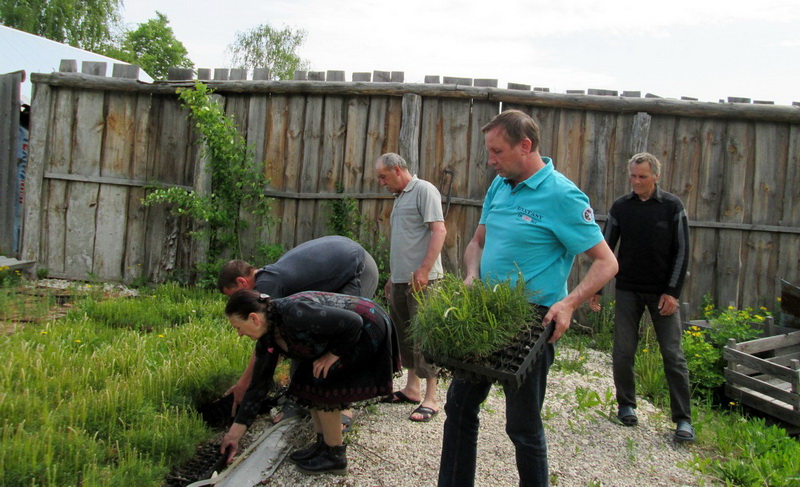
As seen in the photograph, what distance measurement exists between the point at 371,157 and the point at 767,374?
14.6ft

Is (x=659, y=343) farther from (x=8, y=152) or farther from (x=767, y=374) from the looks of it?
(x=8, y=152)

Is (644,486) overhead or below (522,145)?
below

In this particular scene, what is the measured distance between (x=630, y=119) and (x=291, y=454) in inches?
208

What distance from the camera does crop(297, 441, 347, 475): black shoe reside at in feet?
10.7

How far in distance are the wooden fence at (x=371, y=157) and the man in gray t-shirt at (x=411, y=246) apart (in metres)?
2.33

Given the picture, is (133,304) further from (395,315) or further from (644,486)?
(644,486)

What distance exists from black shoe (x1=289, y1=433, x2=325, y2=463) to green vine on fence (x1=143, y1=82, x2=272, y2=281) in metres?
3.80

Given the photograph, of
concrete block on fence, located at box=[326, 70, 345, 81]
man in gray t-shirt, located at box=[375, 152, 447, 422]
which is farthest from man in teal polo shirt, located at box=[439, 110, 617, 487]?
concrete block on fence, located at box=[326, 70, 345, 81]

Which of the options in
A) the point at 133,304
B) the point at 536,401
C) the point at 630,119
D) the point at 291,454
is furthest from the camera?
the point at 630,119

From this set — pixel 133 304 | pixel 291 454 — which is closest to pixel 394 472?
pixel 291 454

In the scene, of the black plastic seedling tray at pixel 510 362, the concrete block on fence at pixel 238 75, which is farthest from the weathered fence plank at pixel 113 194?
the black plastic seedling tray at pixel 510 362

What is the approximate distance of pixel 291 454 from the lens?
11.2 feet

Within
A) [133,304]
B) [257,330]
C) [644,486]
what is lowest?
[644,486]

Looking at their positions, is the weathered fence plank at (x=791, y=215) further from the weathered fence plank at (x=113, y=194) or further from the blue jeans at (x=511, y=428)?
the weathered fence plank at (x=113, y=194)
